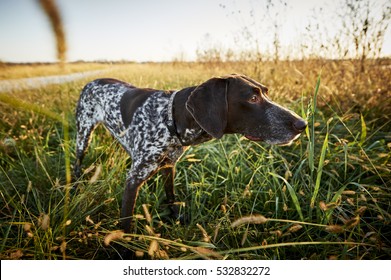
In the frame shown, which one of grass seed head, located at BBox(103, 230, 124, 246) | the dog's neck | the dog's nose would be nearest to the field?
grass seed head, located at BBox(103, 230, 124, 246)

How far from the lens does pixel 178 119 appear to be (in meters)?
2.12

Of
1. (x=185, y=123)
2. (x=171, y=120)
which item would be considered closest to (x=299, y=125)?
(x=185, y=123)

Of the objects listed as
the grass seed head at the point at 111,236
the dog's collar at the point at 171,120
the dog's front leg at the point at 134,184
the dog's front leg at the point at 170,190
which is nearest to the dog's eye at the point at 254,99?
the dog's collar at the point at 171,120

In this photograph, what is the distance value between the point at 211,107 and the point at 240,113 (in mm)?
226

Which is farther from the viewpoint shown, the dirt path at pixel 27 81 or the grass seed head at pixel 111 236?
the dirt path at pixel 27 81

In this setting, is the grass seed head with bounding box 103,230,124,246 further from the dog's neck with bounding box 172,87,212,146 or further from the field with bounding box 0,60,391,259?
the dog's neck with bounding box 172,87,212,146

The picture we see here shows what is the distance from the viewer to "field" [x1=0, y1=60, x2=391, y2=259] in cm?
174

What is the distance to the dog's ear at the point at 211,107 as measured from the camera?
1.84 metres

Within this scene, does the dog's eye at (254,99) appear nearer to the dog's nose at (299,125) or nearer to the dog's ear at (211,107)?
the dog's ear at (211,107)

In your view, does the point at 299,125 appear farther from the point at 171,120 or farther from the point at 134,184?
the point at 134,184

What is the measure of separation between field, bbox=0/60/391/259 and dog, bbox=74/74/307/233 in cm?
23
